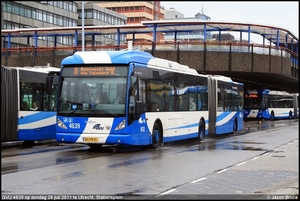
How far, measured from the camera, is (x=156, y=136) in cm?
1847

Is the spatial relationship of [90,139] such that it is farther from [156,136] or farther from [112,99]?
[156,136]

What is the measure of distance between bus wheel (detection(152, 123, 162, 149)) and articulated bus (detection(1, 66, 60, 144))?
3666 mm

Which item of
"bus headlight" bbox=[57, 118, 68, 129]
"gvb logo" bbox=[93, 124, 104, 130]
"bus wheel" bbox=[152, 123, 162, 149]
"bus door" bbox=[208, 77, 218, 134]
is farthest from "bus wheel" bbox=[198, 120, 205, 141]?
"bus headlight" bbox=[57, 118, 68, 129]

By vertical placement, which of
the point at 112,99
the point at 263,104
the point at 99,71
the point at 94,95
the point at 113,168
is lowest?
the point at 113,168

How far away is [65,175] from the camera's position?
1152cm

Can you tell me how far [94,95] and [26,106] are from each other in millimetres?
4340

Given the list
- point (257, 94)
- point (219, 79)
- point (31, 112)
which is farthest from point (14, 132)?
point (257, 94)

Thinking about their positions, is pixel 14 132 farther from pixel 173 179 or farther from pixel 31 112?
pixel 173 179

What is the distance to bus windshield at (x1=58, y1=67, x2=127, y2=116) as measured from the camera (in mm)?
16469

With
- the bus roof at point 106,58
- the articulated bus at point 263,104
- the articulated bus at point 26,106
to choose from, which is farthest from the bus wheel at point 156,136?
the articulated bus at point 263,104

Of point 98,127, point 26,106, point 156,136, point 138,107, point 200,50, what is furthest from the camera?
point 200,50

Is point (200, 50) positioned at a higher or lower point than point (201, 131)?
higher

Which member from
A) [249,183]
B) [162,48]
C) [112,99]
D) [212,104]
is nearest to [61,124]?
[112,99]

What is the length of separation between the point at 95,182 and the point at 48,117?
10882 mm
